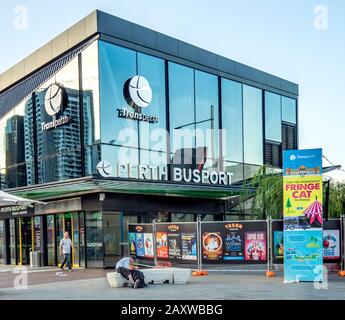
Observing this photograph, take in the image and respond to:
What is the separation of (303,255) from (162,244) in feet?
18.6

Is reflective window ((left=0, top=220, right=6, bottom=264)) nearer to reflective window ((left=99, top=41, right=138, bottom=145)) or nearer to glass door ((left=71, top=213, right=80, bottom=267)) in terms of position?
glass door ((left=71, top=213, right=80, bottom=267))

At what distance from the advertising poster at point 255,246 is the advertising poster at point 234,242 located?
0.17 meters

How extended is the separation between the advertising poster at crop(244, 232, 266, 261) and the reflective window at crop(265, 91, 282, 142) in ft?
44.1

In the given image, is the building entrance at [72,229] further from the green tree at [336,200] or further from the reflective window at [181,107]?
the green tree at [336,200]

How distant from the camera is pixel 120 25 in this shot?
21.1 m

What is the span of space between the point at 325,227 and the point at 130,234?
7.39 metres

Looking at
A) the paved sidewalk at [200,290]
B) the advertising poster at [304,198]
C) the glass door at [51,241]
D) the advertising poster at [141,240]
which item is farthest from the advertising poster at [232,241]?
the glass door at [51,241]

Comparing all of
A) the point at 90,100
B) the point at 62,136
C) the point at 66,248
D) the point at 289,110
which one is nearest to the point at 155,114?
the point at 90,100

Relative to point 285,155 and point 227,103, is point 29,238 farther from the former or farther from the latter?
point 285,155

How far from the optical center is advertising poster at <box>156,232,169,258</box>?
1745 cm

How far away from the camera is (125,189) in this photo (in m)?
19.7

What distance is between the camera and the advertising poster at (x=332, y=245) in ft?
50.1

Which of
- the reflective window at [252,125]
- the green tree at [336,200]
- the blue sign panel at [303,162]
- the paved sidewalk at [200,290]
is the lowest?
the paved sidewalk at [200,290]
